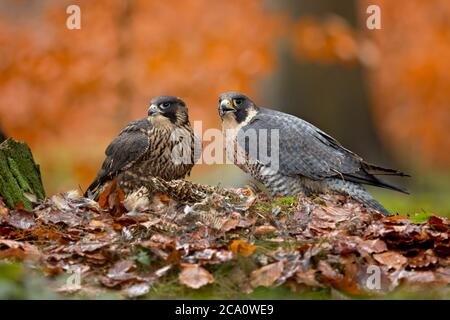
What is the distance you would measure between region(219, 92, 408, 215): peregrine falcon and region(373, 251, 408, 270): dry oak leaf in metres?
2.37

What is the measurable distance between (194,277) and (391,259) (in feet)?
4.56

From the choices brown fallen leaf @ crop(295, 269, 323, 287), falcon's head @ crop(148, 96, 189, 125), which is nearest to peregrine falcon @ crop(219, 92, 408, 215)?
falcon's head @ crop(148, 96, 189, 125)

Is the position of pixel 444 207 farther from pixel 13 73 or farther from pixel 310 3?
pixel 13 73

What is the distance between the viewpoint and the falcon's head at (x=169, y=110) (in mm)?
7820

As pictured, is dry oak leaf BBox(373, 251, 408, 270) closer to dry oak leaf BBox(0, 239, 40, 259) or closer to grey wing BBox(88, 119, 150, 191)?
dry oak leaf BBox(0, 239, 40, 259)

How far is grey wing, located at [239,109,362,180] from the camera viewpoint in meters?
7.97

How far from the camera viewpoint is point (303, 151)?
317 inches

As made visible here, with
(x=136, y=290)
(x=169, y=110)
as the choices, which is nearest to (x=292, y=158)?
(x=169, y=110)

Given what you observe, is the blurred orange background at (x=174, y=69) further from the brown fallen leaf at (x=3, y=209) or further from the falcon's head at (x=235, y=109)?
the brown fallen leaf at (x=3, y=209)

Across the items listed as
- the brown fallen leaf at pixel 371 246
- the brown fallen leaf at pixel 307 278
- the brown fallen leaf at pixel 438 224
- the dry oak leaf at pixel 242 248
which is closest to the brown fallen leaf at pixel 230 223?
the dry oak leaf at pixel 242 248

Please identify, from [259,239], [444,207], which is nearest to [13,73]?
[444,207]

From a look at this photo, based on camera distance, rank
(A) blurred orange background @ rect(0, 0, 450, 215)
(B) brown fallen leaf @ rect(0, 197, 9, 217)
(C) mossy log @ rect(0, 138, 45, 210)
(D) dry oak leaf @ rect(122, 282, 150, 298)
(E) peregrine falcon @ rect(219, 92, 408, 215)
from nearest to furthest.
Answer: (D) dry oak leaf @ rect(122, 282, 150, 298), (B) brown fallen leaf @ rect(0, 197, 9, 217), (C) mossy log @ rect(0, 138, 45, 210), (E) peregrine falcon @ rect(219, 92, 408, 215), (A) blurred orange background @ rect(0, 0, 450, 215)

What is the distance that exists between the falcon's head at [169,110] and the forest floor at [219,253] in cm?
165

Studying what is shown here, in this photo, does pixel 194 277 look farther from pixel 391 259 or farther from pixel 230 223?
pixel 391 259
